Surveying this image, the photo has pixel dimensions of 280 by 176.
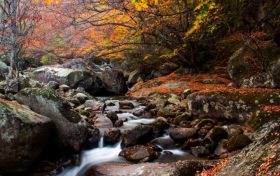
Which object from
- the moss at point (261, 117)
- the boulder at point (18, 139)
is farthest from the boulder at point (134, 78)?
the boulder at point (18, 139)

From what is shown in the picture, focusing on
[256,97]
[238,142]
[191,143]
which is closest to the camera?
[238,142]

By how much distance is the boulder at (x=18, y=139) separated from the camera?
7.16 m

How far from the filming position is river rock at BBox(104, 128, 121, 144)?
966cm

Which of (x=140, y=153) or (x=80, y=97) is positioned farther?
(x=80, y=97)

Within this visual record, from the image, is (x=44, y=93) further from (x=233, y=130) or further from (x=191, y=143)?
(x=233, y=130)

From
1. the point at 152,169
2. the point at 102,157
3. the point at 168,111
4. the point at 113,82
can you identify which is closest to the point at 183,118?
the point at 168,111

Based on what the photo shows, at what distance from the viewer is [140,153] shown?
27.6 ft

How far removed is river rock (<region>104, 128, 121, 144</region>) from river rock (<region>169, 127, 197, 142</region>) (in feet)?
5.70

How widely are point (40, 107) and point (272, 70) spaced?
7.97m

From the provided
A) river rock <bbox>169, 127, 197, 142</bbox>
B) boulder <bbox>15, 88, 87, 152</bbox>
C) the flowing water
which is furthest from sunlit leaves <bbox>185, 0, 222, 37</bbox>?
boulder <bbox>15, 88, 87, 152</bbox>

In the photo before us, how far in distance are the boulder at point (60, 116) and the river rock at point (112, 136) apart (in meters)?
0.79

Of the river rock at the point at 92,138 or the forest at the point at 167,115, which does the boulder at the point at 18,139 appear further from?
the river rock at the point at 92,138

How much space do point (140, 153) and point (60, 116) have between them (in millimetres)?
2569

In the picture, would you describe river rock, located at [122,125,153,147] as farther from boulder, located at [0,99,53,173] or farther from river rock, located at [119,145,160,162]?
boulder, located at [0,99,53,173]
